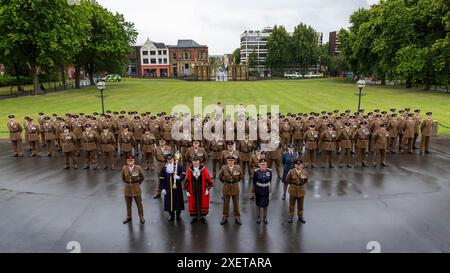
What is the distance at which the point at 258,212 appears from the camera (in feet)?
27.3

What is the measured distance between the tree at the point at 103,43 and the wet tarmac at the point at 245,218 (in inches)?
1467

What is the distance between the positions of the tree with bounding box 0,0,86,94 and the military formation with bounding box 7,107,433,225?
21083 mm

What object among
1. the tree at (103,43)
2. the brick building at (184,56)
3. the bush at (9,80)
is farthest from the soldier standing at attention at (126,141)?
the brick building at (184,56)

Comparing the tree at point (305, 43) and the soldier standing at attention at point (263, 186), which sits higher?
the tree at point (305, 43)

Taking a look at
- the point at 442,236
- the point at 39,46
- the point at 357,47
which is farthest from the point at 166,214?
the point at 357,47

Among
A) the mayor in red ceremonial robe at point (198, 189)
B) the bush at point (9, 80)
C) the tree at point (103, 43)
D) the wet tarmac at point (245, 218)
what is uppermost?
the tree at point (103, 43)

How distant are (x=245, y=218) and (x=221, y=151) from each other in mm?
3666

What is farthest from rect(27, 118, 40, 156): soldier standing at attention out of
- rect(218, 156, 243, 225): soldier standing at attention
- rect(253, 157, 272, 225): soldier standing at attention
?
rect(253, 157, 272, 225): soldier standing at attention

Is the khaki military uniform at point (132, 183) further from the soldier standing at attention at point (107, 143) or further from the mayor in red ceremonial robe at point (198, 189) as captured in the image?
the soldier standing at attention at point (107, 143)

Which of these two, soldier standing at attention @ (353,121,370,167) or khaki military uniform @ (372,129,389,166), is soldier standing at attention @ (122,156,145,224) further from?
khaki military uniform @ (372,129,389,166)

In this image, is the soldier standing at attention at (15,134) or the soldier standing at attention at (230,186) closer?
the soldier standing at attention at (230,186)

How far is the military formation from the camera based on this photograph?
27.0ft

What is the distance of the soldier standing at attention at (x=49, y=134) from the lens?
14453 mm

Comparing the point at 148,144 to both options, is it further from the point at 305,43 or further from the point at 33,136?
the point at 305,43
